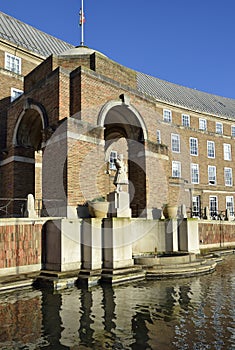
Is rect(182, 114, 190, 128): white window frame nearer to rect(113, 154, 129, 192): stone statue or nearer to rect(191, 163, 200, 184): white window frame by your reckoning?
rect(191, 163, 200, 184): white window frame

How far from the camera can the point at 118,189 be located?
13828mm

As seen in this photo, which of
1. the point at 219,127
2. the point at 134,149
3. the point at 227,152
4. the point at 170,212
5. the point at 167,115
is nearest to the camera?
the point at 170,212

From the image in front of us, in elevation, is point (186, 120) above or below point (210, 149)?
→ above

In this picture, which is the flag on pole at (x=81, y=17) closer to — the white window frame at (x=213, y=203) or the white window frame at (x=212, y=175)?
the white window frame at (x=212, y=175)

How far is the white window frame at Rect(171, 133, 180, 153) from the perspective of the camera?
38.7 meters

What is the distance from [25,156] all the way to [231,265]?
13.0 metres

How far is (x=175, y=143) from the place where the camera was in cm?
3894

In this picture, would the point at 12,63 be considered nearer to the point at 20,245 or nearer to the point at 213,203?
the point at 20,245

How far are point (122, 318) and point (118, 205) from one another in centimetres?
637

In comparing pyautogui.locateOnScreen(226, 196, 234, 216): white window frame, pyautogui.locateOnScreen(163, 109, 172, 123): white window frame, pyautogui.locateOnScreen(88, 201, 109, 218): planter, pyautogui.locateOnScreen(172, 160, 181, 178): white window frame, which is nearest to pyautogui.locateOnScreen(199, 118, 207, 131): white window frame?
pyautogui.locateOnScreen(163, 109, 172, 123): white window frame

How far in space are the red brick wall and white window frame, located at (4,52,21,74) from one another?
18.4 metres

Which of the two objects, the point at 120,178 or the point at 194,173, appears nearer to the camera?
the point at 120,178

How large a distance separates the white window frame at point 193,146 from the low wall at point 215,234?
50.7 ft

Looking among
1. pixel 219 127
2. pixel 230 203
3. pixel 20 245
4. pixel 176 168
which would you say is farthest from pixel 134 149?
pixel 219 127
